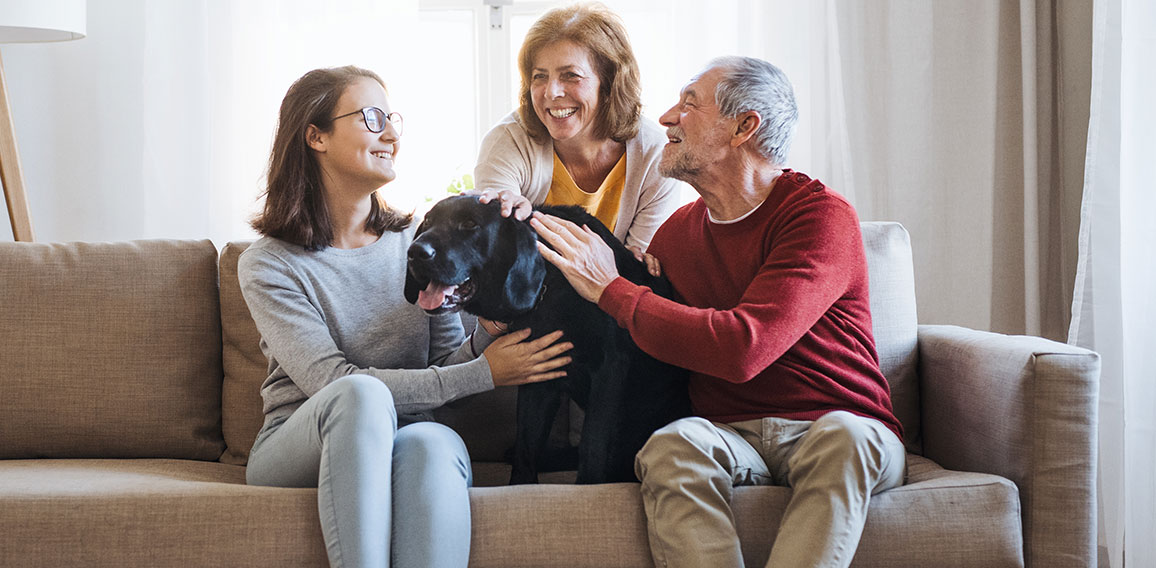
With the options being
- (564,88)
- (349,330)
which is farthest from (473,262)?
(564,88)

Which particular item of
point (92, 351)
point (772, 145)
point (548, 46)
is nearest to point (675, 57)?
point (548, 46)

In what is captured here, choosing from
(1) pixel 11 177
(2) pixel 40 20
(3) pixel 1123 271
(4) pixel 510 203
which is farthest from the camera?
(1) pixel 11 177

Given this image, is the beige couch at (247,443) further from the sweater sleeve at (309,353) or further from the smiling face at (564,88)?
the smiling face at (564,88)

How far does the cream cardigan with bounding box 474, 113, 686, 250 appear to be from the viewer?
2.00 metres

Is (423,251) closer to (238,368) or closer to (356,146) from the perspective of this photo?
(356,146)

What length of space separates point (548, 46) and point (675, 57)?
106 centimetres

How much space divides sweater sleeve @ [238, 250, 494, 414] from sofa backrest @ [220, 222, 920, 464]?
24 centimetres

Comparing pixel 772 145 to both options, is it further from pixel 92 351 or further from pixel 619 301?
pixel 92 351

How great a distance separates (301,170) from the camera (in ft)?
5.83

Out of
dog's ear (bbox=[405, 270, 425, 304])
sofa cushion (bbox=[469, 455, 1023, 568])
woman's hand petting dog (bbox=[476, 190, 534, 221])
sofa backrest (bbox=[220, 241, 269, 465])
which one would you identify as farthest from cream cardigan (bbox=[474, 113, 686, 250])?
sofa cushion (bbox=[469, 455, 1023, 568])

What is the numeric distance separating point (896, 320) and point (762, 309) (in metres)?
0.61

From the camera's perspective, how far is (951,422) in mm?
1814

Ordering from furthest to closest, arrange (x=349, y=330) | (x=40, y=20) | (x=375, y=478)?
1. (x=40, y=20)
2. (x=349, y=330)
3. (x=375, y=478)

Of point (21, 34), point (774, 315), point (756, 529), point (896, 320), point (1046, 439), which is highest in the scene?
point (21, 34)
